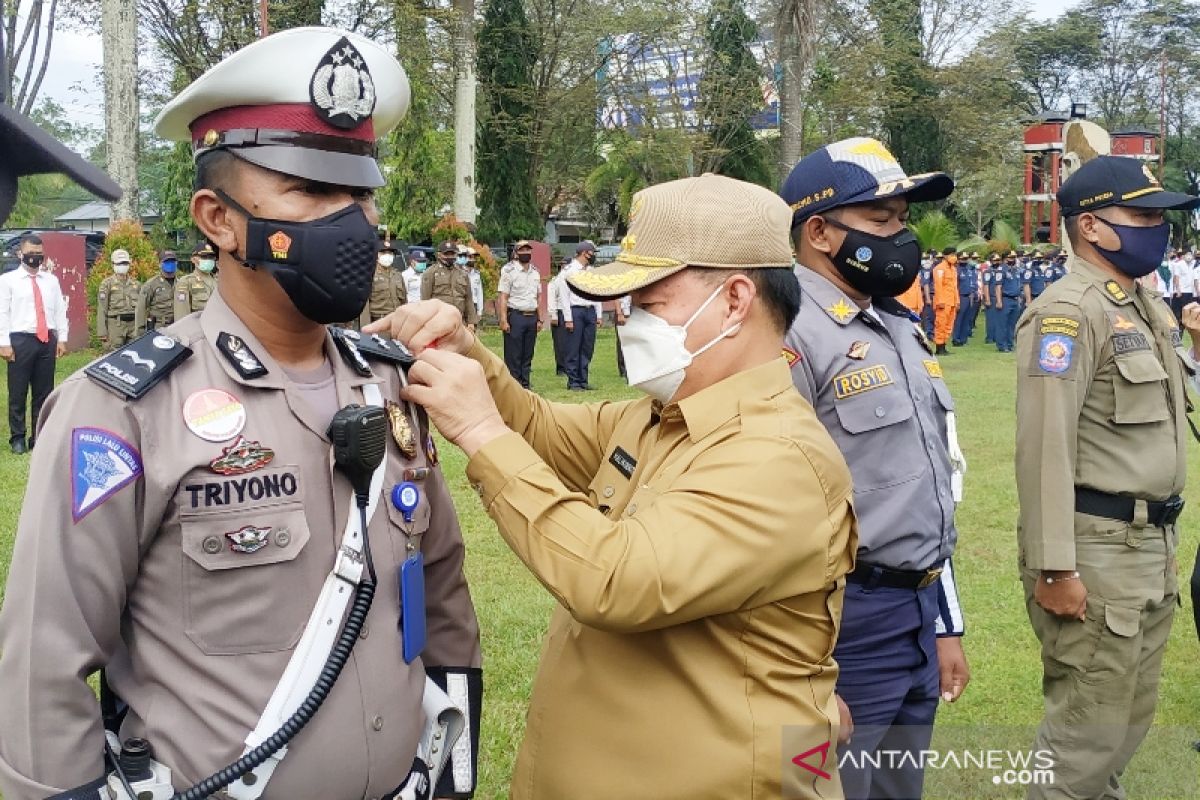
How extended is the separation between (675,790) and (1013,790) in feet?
8.74

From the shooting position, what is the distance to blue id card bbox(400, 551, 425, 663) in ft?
6.57

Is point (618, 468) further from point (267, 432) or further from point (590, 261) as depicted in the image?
point (590, 261)

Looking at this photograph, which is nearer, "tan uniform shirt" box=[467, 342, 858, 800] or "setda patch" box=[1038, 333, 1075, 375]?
"tan uniform shirt" box=[467, 342, 858, 800]

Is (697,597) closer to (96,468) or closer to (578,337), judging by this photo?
(96,468)

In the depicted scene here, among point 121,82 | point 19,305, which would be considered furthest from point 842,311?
point 121,82

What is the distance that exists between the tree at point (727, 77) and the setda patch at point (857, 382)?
2539 cm

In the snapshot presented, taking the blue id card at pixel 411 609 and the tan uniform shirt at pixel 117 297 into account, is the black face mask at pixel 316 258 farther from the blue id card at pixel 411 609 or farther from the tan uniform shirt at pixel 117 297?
the tan uniform shirt at pixel 117 297

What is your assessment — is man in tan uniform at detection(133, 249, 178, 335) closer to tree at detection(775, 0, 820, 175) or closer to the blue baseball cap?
tree at detection(775, 0, 820, 175)

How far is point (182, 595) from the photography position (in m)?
1.77

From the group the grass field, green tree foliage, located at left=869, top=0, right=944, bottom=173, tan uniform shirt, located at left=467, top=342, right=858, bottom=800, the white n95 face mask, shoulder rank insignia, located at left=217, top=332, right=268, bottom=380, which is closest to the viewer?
tan uniform shirt, located at left=467, top=342, right=858, bottom=800

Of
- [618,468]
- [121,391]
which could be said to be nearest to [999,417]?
[618,468]

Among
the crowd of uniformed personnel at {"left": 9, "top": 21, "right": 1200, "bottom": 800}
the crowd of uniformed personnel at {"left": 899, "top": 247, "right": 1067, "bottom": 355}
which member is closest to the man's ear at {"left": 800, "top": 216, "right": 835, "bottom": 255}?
the crowd of uniformed personnel at {"left": 9, "top": 21, "right": 1200, "bottom": 800}

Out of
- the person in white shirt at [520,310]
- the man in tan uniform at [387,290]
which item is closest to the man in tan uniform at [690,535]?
the person in white shirt at [520,310]

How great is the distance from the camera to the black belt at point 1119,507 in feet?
11.6
